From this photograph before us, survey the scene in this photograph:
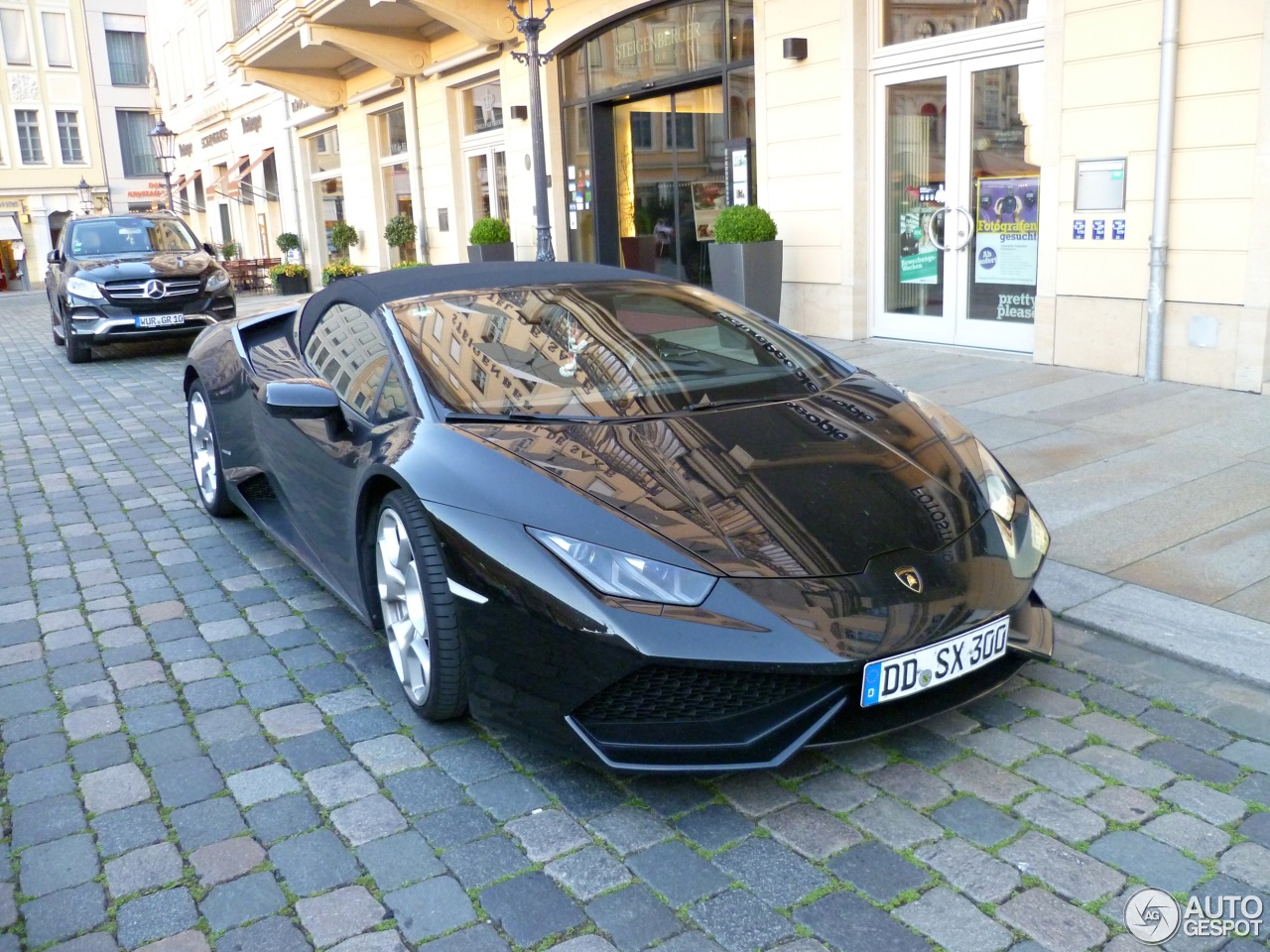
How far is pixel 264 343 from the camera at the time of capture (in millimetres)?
5016

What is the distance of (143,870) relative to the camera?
8.67 feet

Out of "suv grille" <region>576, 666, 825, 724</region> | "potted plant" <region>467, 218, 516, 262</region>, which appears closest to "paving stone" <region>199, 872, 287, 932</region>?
"suv grille" <region>576, 666, 825, 724</region>

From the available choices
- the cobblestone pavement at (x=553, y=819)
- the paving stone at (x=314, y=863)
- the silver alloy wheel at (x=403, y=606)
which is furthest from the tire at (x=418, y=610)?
the paving stone at (x=314, y=863)

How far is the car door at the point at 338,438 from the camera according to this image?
3.64 meters

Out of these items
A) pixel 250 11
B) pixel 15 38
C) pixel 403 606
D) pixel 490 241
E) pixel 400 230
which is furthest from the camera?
pixel 15 38

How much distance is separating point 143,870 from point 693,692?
136 cm

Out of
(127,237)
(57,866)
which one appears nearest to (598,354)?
(57,866)

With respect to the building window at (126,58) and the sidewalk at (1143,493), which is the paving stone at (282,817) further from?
the building window at (126,58)

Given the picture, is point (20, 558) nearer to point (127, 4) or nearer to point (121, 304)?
point (121, 304)

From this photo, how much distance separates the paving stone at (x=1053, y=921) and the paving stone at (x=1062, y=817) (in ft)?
0.88

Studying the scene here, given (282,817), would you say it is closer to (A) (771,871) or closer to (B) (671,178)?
(A) (771,871)

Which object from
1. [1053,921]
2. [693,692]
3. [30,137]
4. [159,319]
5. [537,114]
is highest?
[30,137]

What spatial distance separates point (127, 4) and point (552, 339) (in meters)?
54.3

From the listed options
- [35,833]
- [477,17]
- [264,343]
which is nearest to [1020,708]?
[35,833]
